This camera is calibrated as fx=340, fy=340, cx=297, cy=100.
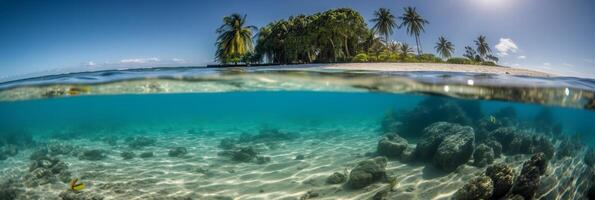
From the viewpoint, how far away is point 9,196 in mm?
9766

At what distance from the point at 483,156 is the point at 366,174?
4.16 meters

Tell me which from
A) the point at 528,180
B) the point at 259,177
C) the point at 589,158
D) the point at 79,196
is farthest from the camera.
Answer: the point at 589,158

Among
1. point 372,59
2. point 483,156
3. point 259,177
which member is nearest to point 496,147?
point 483,156

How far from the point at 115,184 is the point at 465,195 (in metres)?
9.79

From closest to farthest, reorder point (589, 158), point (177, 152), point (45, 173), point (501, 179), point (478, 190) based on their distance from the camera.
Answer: point (478, 190), point (501, 179), point (45, 173), point (589, 158), point (177, 152)

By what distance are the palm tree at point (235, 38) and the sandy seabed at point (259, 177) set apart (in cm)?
3387

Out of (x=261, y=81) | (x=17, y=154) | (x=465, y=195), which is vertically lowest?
(x=17, y=154)

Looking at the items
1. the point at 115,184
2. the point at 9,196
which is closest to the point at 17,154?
the point at 9,196

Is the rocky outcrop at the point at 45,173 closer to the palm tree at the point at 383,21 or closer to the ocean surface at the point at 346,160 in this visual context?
the ocean surface at the point at 346,160

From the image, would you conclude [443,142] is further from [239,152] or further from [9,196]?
[9,196]

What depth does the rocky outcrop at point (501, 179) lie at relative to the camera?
792 centimetres

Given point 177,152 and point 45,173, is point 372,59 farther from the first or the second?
point 45,173

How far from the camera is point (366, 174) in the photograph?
9.66m

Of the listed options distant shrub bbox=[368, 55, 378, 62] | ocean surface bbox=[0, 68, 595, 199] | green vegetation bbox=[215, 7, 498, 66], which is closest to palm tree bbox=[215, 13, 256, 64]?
green vegetation bbox=[215, 7, 498, 66]
